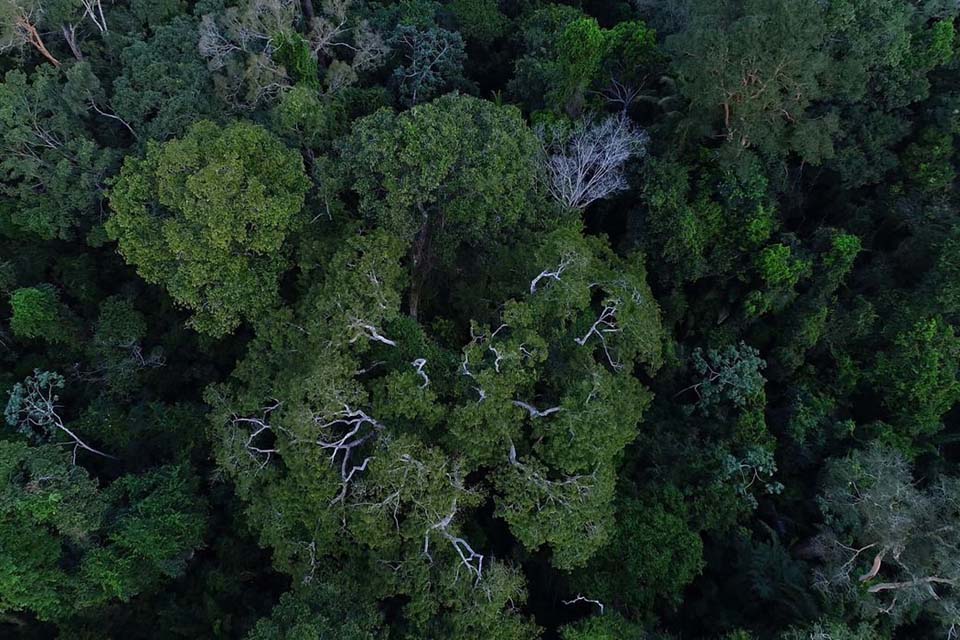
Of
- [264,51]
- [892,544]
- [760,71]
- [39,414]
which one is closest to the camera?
[892,544]

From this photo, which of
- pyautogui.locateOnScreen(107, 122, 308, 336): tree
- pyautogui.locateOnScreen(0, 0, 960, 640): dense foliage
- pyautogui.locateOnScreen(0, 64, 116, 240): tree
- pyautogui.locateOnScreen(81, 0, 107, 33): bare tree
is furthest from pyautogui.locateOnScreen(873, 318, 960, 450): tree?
pyautogui.locateOnScreen(81, 0, 107, 33): bare tree

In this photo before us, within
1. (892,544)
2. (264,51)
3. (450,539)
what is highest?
(264,51)

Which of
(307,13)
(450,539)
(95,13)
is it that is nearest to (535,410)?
(450,539)

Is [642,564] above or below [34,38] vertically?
below

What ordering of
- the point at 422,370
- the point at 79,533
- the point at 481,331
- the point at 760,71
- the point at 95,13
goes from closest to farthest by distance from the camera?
1. the point at 422,370
2. the point at 481,331
3. the point at 79,533
4. the point at 760,71
5. the point at 95,13

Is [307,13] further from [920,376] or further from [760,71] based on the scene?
[920,376]

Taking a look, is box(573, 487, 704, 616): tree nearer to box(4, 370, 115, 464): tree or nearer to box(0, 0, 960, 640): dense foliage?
box(0, 0, 960, 640): dense foliage

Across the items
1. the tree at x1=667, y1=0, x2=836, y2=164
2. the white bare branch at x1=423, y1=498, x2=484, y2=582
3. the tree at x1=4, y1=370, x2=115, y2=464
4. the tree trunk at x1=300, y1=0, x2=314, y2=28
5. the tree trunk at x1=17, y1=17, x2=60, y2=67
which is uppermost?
the tree at x1=667, y1=0, x2=836, y2=164

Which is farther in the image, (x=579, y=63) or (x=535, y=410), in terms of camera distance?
(x=579, y=63)
